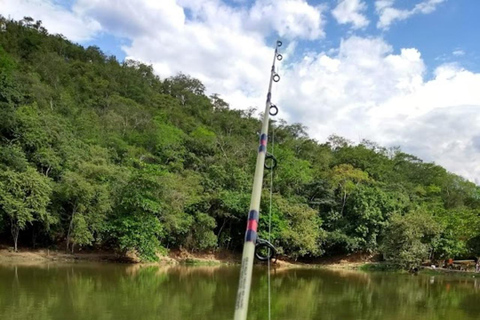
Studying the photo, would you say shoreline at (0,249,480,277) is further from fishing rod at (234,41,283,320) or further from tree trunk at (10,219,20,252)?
fishing rod at (234,41,283,320)

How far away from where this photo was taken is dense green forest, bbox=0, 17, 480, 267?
2484 centimetres

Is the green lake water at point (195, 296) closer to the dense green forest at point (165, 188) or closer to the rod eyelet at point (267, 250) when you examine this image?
the dense green forest at point (165, 188)

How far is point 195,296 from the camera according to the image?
15.0 m

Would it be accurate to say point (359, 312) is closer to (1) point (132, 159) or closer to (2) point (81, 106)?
(1) point (132, 159)

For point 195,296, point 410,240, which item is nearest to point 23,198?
point 195,296

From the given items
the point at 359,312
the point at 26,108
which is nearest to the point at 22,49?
the point at 26,108

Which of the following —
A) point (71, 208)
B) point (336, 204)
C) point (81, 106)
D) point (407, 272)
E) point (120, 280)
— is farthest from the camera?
point (81, 106)

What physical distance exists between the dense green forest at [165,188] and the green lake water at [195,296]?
4074 millimetres

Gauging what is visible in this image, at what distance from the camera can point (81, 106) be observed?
46.8m

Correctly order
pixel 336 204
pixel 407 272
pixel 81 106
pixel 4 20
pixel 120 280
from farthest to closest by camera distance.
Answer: pixel 4 20, pixel 81 106, pixel 336 204, pixel 407 272, pixel 120 280

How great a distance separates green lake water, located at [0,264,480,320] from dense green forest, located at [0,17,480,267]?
4074mm

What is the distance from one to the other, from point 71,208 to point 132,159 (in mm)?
9142

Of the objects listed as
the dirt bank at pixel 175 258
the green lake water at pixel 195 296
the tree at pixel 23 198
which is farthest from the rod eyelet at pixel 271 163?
the dirt bank at pixel 175 258

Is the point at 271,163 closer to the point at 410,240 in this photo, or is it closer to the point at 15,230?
the point at 15,230
